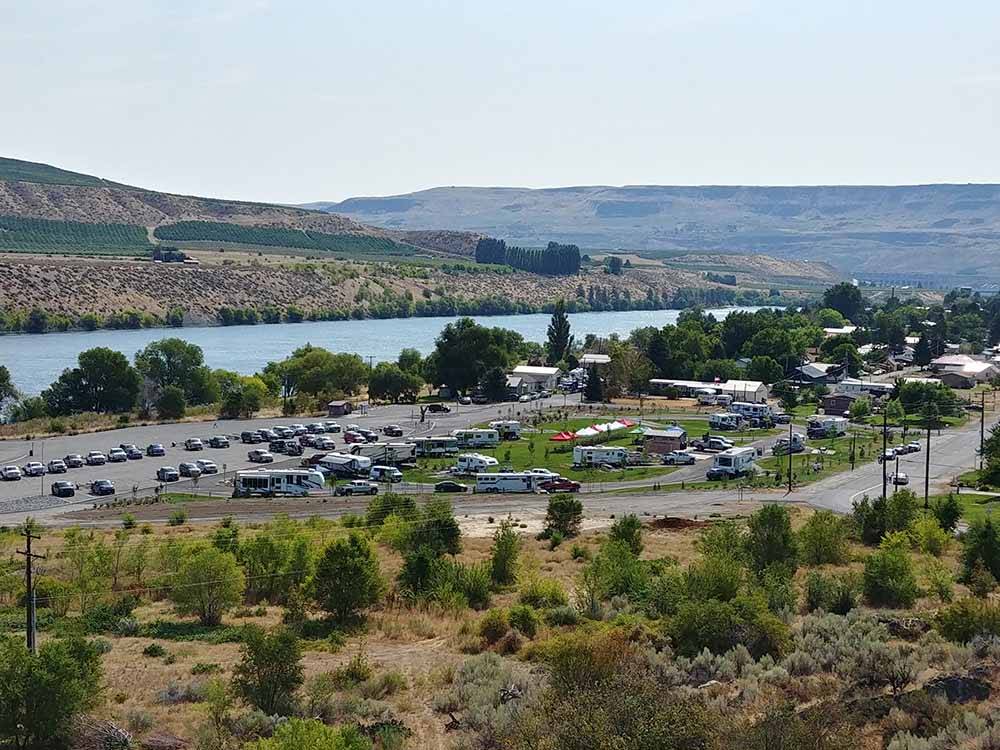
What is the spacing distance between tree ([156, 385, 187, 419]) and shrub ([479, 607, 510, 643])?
105 ft

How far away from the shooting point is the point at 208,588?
1806 centimetres

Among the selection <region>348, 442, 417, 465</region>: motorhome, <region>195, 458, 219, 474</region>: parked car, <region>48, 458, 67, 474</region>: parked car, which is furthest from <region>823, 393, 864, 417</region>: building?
<region>48, 458, 67, 474</region>: parked car

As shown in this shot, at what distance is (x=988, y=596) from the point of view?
60.7ft

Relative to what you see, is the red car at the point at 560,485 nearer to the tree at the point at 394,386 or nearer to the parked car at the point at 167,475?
the parked car at the point at 167,475

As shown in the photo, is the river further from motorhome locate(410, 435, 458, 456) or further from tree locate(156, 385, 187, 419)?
motorhome locate(410, 435, 458, 456)

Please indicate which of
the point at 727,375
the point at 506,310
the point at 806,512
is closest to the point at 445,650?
the point at 806,512

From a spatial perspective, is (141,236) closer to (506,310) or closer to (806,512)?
(506,310)

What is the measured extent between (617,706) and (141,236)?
14503cm

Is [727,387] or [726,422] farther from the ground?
[727,387]

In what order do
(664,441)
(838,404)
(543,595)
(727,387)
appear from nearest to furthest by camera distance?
(543,595) → (664,441) → (838,404) → (727,387)

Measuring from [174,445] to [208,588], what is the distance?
2308cm

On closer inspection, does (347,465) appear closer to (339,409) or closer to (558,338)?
(339,409)

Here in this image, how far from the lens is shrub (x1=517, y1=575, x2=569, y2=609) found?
1870cm

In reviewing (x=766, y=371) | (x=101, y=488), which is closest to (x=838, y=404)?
(x=766, y=371)
